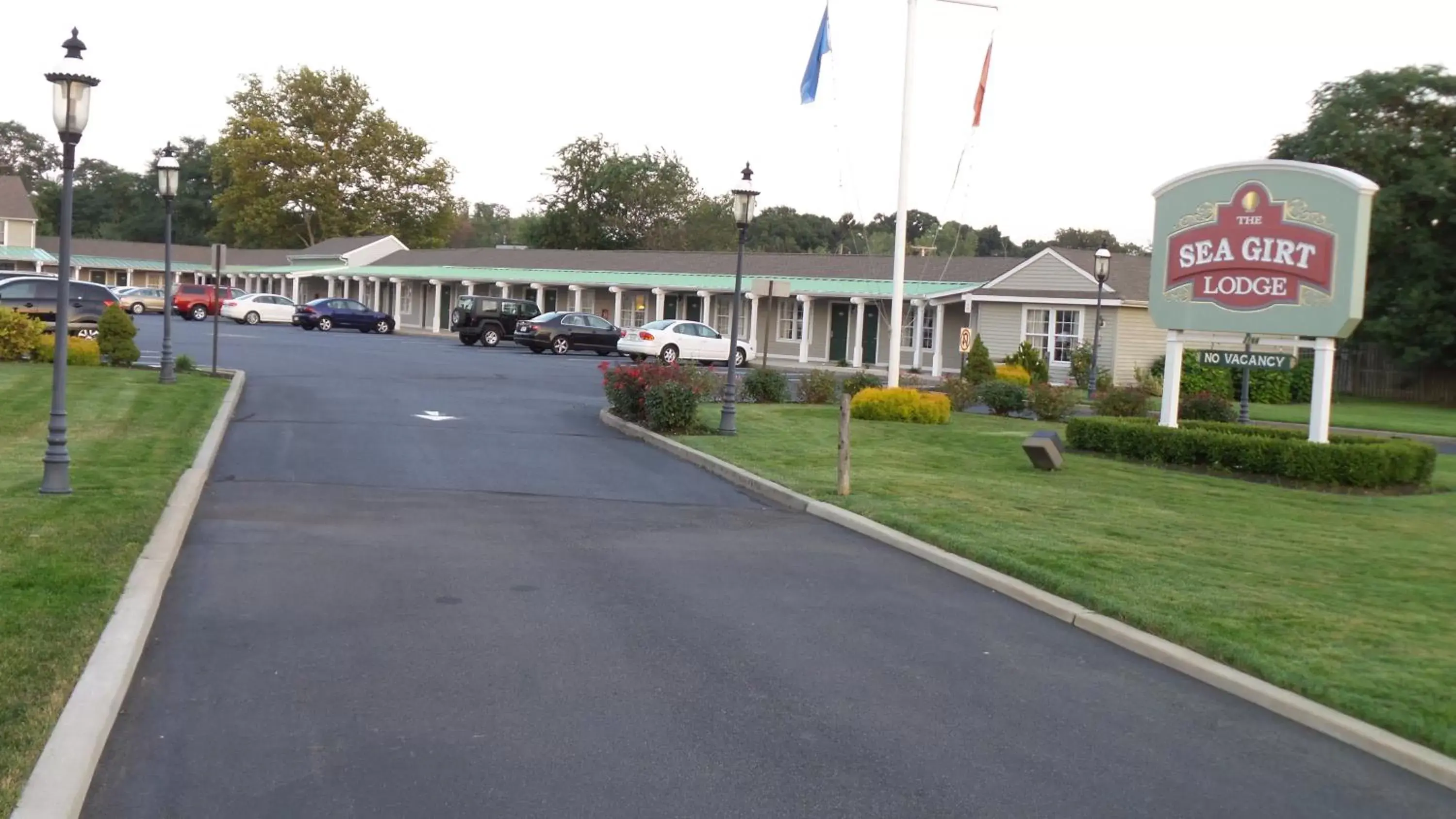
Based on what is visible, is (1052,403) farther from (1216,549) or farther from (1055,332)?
(1216,549)

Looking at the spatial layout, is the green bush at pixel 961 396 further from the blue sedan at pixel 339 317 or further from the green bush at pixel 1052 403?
the blue sedan at pixel 339 317

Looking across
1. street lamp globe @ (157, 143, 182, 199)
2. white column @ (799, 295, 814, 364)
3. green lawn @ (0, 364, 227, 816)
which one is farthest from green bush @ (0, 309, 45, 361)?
white column @ (799, 295, 814, 364)

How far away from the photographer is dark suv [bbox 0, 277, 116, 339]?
99.6 ft

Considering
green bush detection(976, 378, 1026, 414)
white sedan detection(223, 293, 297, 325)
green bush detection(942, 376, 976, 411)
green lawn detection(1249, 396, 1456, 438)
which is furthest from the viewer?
white sedan detection(223, 293, 297, 325)

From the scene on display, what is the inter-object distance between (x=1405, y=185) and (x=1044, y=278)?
10.7 m

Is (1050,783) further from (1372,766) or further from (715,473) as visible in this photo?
(715,473)

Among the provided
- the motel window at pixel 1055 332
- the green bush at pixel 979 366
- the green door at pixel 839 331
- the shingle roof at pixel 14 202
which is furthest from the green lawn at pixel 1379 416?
the shingle roof at pixel 14 202

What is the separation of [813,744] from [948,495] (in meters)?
8.33

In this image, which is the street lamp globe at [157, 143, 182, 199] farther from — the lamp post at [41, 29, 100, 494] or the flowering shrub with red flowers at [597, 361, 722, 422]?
the lamp post at [41, 29, 100, 494]

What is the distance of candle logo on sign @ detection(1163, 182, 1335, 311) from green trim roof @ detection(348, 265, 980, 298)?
20848mm

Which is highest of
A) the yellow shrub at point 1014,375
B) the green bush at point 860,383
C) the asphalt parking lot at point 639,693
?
the yellow shrub at point 1014,375

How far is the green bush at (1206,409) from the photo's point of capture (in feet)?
79.7

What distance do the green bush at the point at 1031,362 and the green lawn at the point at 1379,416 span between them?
4947 mm

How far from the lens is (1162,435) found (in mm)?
18125
